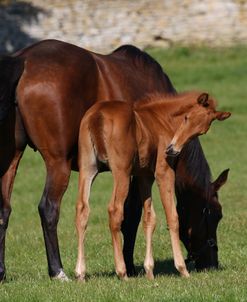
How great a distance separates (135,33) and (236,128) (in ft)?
31.3

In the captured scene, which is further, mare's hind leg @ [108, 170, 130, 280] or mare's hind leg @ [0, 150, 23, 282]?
mare's hind leg @ [0, 150, 23, 282]

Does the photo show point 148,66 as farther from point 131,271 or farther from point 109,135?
point 131,271

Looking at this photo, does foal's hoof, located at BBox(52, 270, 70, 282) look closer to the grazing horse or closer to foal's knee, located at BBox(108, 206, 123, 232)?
the grazing horse

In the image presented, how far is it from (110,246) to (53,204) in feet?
9.44

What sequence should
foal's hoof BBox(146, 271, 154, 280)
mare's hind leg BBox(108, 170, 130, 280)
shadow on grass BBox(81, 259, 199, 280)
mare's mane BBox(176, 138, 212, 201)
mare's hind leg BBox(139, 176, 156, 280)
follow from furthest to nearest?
1. mare's mane BBox(176, 138, 212, 201)
2. shadow on grass BBox(81, 259, 199, 280)
3. mare's hind leg BBox(139, 176, 156, 280)
4. foal's hoof BBox(146, 271, 154, 280)
5. mare's hind leg BBox(108, 170, 130, 280)

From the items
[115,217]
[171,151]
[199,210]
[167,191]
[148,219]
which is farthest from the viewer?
[199,210]

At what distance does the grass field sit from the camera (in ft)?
29.3

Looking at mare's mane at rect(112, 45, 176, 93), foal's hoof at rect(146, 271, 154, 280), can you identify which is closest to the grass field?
foal's hoof at rect(146, 271, 154, 280)

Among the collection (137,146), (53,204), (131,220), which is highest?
(137,146)

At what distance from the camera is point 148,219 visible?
1047 centimetres

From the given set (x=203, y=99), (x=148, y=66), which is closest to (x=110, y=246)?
(x=148, y=66)

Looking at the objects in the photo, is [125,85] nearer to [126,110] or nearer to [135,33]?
[126,110]

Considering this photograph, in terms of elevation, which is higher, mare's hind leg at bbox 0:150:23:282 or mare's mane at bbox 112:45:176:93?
mare's mane at bbox 112:45:176:93

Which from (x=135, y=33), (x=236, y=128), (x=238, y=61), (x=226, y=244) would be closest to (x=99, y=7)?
(x=135, y=33)
